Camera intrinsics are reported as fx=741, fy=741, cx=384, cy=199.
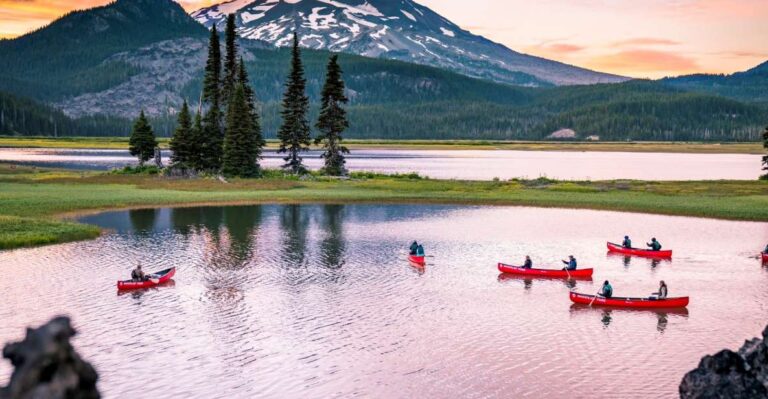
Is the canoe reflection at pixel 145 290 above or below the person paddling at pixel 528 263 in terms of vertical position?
below

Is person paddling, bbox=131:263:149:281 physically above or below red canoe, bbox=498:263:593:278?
above

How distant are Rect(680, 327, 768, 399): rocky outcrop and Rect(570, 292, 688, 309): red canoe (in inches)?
861

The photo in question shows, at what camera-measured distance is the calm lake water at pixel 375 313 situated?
2575 cm

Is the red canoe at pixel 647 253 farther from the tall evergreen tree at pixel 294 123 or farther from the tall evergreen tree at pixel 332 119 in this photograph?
the tall evergreen tree at pixel 294 123

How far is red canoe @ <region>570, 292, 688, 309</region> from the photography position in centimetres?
3625

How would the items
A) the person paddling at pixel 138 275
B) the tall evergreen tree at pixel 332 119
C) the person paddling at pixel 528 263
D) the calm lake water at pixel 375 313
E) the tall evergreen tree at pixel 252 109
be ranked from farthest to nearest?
1. the tall evergreen tree at pixel 332 119
2. the tall evergreen tree at pixel 252 109
3. the person paddling at pixel 528 263
4. the person paddling at pixel 138 275
5. the calm lake water at pixel 375 313

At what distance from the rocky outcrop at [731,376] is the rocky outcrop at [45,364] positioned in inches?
479

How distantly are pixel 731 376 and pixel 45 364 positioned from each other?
1268 cm

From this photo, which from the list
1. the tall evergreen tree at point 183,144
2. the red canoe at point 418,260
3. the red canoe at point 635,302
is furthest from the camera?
the tall evergreen tree at point 183,144

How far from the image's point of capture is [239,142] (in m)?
102

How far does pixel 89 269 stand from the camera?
4347 cm

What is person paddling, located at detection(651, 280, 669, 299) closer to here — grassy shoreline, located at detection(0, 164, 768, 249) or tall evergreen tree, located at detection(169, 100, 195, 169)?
grassy shoreline, located at detection(0, 164, 768, 249)

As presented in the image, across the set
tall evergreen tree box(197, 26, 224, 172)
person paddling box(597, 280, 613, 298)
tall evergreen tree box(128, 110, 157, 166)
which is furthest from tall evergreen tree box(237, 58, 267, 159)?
person paddling box(597, 280, 613, 298)

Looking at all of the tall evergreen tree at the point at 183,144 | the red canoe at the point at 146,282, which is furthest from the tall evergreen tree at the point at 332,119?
the red canoe at the point at 146,282
